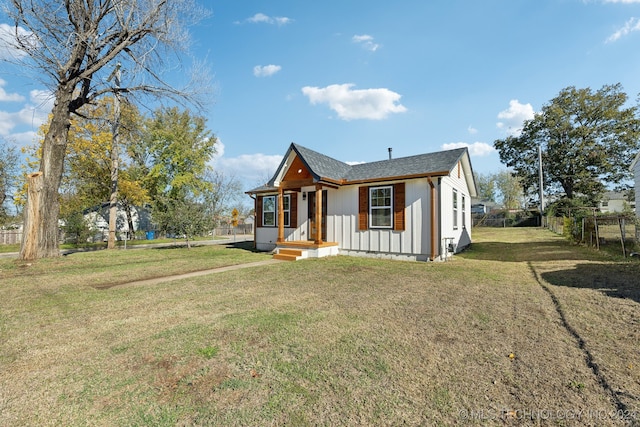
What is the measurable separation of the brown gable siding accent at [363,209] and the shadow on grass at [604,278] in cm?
560

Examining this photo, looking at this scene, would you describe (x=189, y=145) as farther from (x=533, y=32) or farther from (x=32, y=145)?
(x=533, y=32)

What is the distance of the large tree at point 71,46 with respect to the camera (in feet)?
31.7

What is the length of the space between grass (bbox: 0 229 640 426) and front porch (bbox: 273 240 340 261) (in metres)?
4.80

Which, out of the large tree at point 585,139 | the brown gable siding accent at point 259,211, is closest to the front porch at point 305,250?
the brown gable siding accent at point 259,211

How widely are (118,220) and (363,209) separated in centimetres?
2635

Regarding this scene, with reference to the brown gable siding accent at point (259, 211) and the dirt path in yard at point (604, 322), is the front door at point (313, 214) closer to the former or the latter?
the brown gable siding accent at point (259, 211)

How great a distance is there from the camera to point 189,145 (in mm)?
27094

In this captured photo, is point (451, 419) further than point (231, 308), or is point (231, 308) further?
point (231, 308)

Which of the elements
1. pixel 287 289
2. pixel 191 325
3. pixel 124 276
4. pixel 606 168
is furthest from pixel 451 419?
pixel 606 168

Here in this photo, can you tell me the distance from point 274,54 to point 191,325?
11952mm

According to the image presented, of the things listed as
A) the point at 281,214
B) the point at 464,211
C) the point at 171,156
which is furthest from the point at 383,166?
the point at 171,156

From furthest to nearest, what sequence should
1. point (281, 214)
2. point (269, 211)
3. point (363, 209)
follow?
point (269, 211)
point (281, 214)
point (363, 209)

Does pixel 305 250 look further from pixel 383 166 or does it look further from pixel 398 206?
pixel 383 166

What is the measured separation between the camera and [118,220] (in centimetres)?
2691
